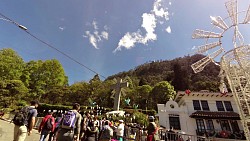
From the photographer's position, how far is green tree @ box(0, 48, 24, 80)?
2826 centimetres

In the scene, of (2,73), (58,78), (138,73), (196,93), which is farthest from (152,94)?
(138,73)

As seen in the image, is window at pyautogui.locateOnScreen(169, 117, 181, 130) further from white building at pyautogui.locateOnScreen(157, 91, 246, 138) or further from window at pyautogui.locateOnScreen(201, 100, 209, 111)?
window at pyautogui.locateOnScreen(201, 100, 209, 111)

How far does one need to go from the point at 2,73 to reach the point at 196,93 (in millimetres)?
33817

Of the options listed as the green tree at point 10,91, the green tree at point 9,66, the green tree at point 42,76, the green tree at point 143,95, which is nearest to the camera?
the green tree at point 10,91

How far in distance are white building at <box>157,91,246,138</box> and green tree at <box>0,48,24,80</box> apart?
27.3 meters

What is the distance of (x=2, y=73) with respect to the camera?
2805 cm

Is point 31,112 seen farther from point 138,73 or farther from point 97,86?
point 138,73

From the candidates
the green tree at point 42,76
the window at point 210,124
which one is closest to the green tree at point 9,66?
the green tree at point 42,76

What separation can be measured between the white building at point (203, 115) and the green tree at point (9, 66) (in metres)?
27.3

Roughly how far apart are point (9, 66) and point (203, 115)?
3463 centimetres

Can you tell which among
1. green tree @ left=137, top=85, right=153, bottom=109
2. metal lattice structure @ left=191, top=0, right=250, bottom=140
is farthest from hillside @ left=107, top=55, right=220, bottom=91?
metal lattice structure @ left=191, top=0, right=250, bottom=140

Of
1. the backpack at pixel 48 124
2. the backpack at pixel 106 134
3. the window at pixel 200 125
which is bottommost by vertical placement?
the backpack at pixel 106 134

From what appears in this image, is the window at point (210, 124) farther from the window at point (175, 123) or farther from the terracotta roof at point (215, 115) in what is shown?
the window at point (175, 123)

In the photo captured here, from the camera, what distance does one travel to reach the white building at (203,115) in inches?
886
